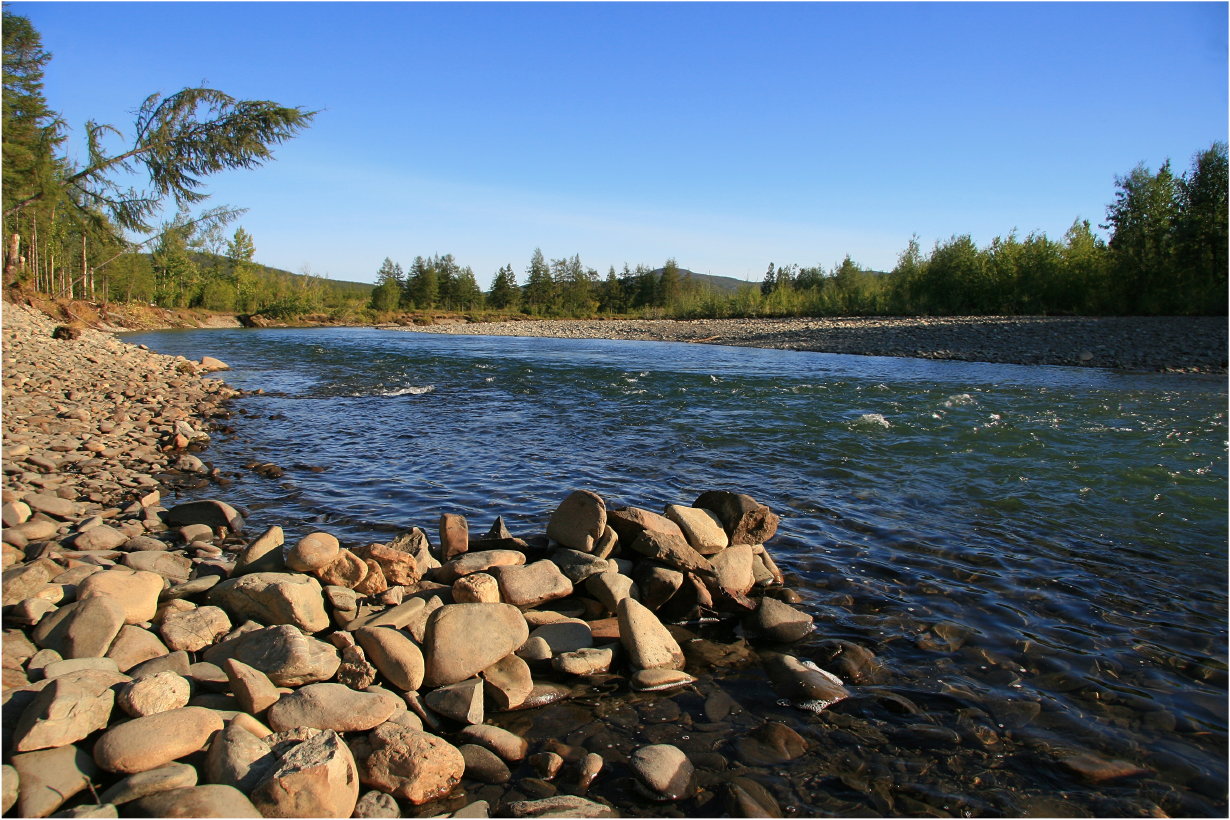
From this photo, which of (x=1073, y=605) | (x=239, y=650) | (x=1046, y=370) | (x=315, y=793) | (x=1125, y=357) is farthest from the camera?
(x=1125, y=357)

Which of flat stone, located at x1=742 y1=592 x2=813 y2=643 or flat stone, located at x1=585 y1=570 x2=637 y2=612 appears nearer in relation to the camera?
flat stone, located at x1=742 y1=592 x2=813 y2=643

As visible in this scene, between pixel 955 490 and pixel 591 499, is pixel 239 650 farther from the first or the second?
pixel 955 490

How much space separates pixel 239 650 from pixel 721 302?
6988cm

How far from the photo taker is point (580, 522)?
17.0 feet

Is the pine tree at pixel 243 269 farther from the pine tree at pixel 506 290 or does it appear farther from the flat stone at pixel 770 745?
the flat stone at pixel 770 745

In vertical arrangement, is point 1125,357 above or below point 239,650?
above

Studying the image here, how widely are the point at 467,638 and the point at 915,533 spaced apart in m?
4.39

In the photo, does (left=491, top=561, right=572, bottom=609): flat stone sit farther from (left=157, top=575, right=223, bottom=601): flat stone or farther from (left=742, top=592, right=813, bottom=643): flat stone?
(left=157, top=575, right=223, bottom=601): flat stone

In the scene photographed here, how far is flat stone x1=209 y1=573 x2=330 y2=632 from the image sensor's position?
3939 millimetres

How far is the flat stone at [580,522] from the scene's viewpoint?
16.8ft

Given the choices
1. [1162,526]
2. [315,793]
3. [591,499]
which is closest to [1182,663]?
[1162,526]

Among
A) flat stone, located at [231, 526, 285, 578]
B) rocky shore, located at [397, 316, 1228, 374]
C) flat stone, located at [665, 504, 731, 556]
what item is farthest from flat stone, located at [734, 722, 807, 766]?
rocky shore, located at [397, 316, 1228, 374]

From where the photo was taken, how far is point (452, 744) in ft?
10.8

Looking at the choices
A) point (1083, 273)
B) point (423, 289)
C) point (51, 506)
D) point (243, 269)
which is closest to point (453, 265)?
point (423, 289)
